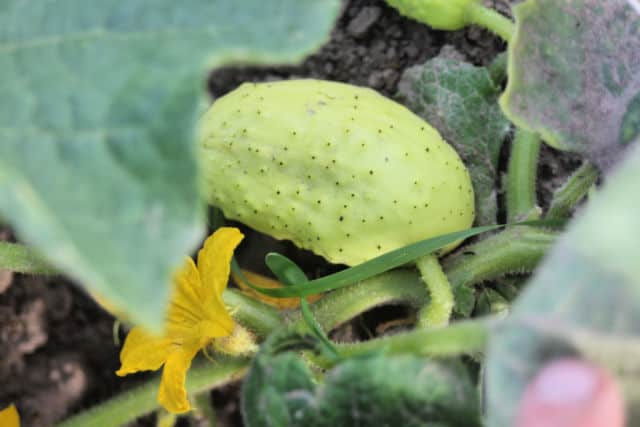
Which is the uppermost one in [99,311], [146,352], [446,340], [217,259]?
[446,340]

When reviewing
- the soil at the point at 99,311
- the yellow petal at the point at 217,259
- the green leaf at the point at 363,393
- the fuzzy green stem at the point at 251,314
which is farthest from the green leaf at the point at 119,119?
the soil at the point at 99,311

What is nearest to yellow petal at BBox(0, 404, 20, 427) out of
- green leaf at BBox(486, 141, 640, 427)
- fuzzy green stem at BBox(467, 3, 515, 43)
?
green leaf at BBox(486, 141, 640, 427)

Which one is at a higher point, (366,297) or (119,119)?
(119,119)

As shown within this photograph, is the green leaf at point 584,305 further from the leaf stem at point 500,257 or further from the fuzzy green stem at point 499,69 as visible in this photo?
the fuzzy green stem at point 499,69

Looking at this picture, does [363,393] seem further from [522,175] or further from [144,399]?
[522,175]

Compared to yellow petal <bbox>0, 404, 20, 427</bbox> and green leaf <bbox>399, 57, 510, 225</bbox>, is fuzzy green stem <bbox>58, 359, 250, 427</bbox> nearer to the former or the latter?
yellow petal <bbox>0, 404, 20, 427</bbox>

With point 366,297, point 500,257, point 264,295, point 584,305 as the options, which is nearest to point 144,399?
point 264,295
